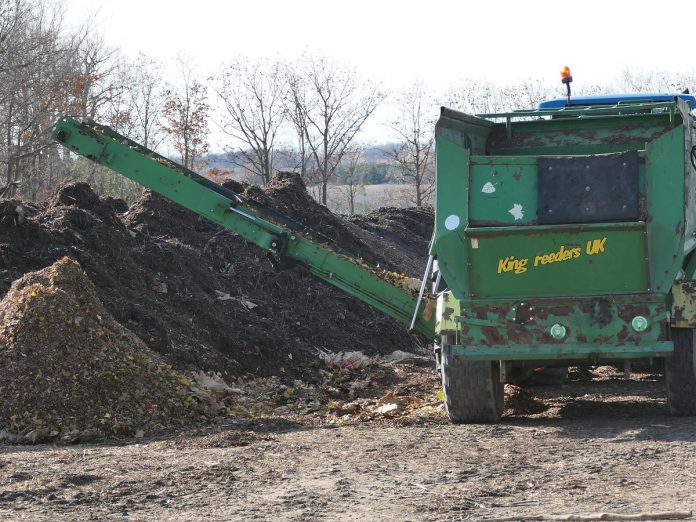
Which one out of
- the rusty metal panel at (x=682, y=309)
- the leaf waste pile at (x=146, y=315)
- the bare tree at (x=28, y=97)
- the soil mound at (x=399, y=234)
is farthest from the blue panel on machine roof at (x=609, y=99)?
the bare tree at (x=28, y=97)

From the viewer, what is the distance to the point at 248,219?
9.42 m

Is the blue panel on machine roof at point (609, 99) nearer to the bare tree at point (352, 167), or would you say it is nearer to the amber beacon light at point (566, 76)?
the amber beacon light at point (566, 76)

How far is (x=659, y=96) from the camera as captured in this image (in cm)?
991

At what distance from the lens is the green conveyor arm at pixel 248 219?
9250 mm

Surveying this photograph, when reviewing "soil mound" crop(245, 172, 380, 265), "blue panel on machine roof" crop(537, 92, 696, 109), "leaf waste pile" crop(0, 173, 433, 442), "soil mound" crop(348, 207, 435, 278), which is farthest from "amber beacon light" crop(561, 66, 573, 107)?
"soil mound" crop(348, 207, 435, 278)

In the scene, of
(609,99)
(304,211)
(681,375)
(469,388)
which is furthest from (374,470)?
(304,211)

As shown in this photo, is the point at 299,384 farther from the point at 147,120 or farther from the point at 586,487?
the point at 147,120

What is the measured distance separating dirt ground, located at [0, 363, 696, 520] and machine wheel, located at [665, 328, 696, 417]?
15cm

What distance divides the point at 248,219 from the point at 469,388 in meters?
2.85

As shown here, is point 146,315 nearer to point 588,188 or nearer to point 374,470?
point 374,470

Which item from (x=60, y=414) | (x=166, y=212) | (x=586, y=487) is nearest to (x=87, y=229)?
(x=166, y=212)

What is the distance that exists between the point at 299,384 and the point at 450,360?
376 centimetres

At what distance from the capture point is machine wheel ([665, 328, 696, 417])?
764cm

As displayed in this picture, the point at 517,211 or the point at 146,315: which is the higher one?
the point at 517,211
